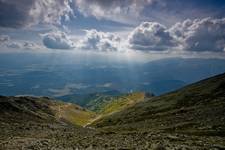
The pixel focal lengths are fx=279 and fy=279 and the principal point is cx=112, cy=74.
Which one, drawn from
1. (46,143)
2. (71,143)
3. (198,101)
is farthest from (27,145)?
(198,101)

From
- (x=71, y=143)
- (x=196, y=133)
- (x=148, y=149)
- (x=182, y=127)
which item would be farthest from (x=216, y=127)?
(x=71, y=143)

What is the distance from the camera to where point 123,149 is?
132ft

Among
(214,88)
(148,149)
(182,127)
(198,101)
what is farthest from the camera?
(214,88)

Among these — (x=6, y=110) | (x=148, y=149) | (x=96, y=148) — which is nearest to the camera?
(x=148, y=149)

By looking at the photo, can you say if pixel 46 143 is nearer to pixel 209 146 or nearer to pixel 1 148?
pixel 1 148

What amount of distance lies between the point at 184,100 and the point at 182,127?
2648 inches

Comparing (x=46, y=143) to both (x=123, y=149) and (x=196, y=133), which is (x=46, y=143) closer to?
(x=123, y=149)

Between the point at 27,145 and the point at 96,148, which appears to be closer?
the point at 96,148

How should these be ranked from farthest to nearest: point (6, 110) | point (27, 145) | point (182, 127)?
point (6, 110), point (182, 127), point (27, 145)

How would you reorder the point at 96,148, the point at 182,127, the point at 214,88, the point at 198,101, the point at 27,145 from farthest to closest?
the point at 214,88 → the point at 198,101 → the point at 182,127 → the point at 27,145 → the point at 96,148

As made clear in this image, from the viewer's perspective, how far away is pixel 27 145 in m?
45.8

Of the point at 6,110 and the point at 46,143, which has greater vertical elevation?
the point at 46,143

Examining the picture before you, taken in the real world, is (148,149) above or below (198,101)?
above

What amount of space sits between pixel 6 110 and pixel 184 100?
3193 inches
